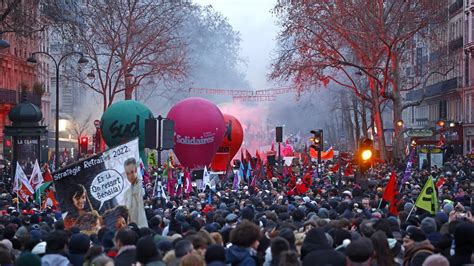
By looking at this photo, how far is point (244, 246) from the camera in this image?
10016 mm

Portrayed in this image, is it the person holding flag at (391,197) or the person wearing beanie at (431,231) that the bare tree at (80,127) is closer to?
the person holding flag at (391,197)

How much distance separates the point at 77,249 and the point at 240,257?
190 centimetres

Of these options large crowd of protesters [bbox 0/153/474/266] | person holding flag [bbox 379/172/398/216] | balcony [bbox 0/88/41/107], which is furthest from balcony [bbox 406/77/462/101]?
large crowd of protesters [bbox 0/153/474/266]

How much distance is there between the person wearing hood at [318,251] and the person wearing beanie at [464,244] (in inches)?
50.2

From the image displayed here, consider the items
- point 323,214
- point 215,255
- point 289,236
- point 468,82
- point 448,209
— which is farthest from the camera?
point 468,82

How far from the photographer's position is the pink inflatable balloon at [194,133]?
127 ft

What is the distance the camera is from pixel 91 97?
96.2 m

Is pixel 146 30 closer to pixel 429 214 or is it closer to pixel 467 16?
pixel 467 16

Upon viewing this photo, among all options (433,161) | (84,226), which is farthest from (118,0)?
(84,226)

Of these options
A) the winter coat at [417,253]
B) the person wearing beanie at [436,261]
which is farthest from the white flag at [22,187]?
the person wearing beanie at [436,261]

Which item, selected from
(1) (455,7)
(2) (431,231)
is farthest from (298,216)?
(1) (455,7)

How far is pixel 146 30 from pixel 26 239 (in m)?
45.7

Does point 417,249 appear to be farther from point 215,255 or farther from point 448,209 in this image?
point 448,209

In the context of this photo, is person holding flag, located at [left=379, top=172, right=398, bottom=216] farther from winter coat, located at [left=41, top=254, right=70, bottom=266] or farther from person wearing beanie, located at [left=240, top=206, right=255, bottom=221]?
winter coat, located at [left=41, top=254, right=70, bottom=266]
